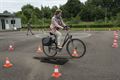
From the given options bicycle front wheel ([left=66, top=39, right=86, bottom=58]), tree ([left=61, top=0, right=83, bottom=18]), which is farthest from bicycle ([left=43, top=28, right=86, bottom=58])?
tree ([left=61, top=0, right=83, bottom=18])

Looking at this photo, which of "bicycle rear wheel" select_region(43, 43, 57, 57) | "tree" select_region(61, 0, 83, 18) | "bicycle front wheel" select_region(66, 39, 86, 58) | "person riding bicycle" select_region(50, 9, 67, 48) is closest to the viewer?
"bicycle front wheel" select_region(66, 39, 86, 58)

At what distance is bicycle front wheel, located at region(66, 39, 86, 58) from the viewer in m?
7.88

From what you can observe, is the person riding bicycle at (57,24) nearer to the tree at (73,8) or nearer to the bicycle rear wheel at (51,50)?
the bicycle rear wheel at (51,50)

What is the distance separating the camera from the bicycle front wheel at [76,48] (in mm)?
7879

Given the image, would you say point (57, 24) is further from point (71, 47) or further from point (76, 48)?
point (76, 48)

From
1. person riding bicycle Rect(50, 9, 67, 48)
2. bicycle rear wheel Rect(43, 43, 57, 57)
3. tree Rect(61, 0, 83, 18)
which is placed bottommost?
bicycle rear wheel Rect(43, 43, 57, 57)

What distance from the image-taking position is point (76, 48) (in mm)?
7949

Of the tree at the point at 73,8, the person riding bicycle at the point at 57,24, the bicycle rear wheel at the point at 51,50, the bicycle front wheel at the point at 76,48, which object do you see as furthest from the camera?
the tree at the point at 73,8

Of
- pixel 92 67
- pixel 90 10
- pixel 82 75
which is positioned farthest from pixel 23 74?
pixel 90 10

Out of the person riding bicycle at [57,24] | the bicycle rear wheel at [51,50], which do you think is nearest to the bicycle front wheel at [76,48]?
the person riding bicycle at [57,24]

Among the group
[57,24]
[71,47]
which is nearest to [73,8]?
[57,24]

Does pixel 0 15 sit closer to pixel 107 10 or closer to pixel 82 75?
pixel 82 75

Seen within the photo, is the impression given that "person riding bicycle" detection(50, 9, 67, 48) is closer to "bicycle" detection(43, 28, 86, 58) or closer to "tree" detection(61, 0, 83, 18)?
"bicycle" detection(43, 28, 86, 58)

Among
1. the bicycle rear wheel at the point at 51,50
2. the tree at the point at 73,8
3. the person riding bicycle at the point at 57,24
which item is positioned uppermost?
the tree at the point at 73,8
